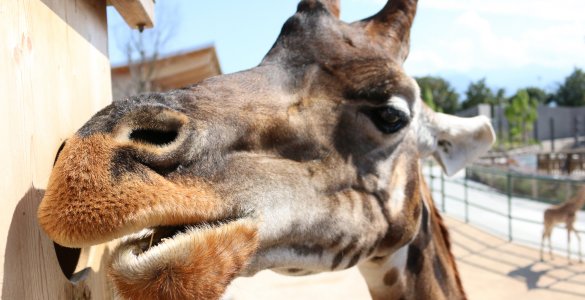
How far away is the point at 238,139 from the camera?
1.84 metres

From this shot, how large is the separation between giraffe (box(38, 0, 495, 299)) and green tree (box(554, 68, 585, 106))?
278 feet

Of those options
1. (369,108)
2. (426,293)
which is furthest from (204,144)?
(426,293)

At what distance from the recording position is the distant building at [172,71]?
34.6 ft

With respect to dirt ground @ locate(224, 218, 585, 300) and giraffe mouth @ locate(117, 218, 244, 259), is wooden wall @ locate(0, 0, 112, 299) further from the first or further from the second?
dirt ground @ locate(224, 218, 585, 300)

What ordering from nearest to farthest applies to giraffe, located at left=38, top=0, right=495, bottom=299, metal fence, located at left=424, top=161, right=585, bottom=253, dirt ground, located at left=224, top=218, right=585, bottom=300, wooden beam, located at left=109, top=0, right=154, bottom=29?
giraffe, located at left=38, top=0, right=495, bottom=299 < wooden beam, located at left=109, top=0, right=154, bottom=29 < dirt ground, located at left=224, top=218, right=585, bottom=300 < metal fence, located at left=424, top=161, right=585, bottom=253

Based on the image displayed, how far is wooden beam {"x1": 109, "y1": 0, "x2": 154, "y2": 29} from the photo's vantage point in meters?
2.67

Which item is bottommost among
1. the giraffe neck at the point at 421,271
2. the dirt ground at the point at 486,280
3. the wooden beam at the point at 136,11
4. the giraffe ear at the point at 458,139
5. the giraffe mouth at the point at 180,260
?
the dirt ground at the point at 486,280

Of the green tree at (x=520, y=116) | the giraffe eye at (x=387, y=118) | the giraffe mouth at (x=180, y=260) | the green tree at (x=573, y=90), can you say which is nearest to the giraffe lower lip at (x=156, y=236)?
the giraffe mouth at (x=180, y=260)

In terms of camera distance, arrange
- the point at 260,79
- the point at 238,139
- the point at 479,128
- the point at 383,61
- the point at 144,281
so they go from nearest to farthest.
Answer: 1. the point at 144,281
2. the point at 238,139
3. the point at 260,79
4. the point at 383,61
5. the point at 479,128

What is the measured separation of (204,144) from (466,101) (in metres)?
85.3

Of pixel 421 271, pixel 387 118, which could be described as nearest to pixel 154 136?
pixel 387 118

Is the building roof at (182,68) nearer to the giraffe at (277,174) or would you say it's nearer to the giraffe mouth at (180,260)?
the giraffe at (277,174)

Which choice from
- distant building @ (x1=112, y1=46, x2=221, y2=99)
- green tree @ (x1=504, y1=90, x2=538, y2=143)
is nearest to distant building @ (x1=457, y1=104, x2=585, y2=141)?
green tree @ (x1=504, y1=90, x2=538, y2=143)

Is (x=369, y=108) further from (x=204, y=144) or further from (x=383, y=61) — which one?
(x=204, y=144)
